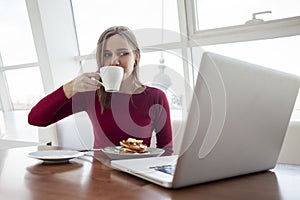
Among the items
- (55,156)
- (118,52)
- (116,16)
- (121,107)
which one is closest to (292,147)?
(121,107)

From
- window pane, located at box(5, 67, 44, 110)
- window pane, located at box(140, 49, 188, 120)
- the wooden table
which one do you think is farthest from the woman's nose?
window pane, located at box(5, 67, 44, 110)

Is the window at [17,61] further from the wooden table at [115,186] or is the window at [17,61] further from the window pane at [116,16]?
the wooden table at [115,186]

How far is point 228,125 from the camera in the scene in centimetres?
62

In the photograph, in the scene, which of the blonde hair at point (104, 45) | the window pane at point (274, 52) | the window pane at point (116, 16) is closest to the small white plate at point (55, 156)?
the blonde hair at point (104, 45)

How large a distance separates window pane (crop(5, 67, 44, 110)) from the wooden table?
108 inches

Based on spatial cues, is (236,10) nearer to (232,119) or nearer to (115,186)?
(232,119)

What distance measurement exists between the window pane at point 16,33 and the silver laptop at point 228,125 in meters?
3.13

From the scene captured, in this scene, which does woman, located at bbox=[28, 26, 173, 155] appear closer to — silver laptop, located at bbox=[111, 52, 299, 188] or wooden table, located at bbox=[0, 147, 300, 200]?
wooden table, located at bbox=[0, 147, 300, 200]

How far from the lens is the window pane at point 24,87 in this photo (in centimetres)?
352

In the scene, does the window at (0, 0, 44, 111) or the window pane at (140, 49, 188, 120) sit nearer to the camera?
the window pane at (140, 49, 188, 120)

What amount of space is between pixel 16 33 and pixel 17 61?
0.34 m

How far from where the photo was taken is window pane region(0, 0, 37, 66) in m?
3.48

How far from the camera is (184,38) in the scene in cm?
234

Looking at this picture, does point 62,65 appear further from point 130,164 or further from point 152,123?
point 130,164
